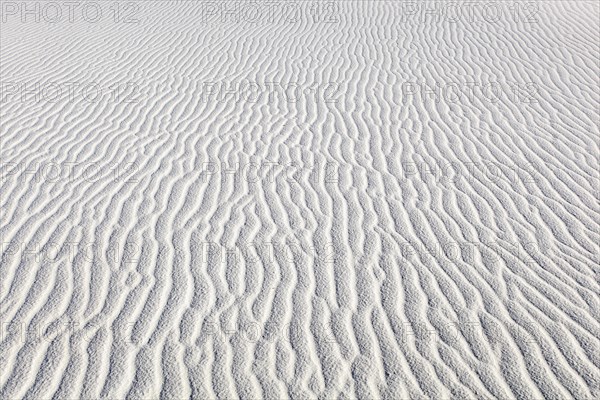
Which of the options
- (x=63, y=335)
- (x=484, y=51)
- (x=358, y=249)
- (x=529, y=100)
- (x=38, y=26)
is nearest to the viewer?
(x=63, y=335)

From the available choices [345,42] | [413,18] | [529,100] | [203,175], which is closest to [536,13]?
[413,18]

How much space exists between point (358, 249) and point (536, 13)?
12037mm

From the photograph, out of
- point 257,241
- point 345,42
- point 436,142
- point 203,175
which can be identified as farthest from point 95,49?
point 257,241

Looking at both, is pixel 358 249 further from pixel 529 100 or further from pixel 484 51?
pixel 484 51

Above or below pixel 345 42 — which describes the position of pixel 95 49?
above

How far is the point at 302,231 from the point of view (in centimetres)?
589

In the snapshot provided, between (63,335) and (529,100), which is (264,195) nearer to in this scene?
(63,335)

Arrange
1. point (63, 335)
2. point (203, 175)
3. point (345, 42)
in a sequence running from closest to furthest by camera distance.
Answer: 1. point (63, 335)
2. point (203, 175)
3. point (345, 42)

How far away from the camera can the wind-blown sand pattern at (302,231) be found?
4164mm

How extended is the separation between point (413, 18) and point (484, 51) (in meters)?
3.43

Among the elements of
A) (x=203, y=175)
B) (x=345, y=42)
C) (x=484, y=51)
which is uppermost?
(x=345, y=42)

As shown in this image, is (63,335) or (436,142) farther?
(436,142)

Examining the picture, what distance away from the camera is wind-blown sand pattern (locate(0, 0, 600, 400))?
4.16 m

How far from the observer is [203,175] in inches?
279
